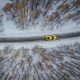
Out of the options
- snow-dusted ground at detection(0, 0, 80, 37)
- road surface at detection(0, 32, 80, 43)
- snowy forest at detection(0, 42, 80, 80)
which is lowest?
snowy forest at detection(0, 42, 80, 80)

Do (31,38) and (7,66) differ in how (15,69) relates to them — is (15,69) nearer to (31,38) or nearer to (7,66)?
(7,66)

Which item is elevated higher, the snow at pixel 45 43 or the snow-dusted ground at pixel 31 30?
the snow-dusted ground at pixel 31 30

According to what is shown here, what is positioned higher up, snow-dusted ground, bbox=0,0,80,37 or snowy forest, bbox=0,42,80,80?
snow-dusted ground, bbox=0,0,80,37

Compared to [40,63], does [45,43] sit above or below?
above

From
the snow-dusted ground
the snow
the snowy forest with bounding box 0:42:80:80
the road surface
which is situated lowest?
→ the snowy forest with bounding box 0:42:80:80

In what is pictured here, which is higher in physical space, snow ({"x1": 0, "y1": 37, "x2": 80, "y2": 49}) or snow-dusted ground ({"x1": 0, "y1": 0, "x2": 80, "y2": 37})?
snow-dusted ground ({"x1": 0, "y1": 0, "x2": 80, "y2": 37})

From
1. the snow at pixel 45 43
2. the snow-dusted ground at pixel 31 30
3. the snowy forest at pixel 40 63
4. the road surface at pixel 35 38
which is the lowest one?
the snowy forest at pixel 40 63

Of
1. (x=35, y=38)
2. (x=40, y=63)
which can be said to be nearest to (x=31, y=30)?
(x=35, y=38)

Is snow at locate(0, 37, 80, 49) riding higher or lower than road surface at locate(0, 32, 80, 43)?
lower

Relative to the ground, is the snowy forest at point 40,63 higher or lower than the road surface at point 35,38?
lower

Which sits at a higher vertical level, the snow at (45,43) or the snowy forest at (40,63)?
the snow at (45,43)

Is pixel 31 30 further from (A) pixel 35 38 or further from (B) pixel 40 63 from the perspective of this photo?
(B) pixel 40 63
